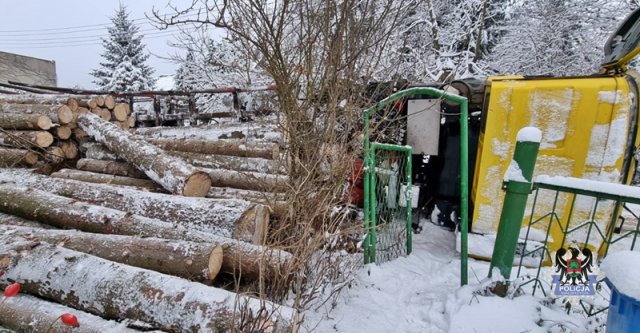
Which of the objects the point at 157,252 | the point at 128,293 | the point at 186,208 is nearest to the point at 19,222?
the point at 186,208

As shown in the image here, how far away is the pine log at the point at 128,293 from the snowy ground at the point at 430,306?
0.66 metres

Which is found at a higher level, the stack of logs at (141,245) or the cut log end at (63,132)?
the cut log end at (63,132)

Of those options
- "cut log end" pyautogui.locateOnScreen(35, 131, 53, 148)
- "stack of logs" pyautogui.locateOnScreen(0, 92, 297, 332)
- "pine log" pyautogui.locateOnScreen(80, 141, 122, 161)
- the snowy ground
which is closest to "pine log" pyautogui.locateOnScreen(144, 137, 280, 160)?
"stack of logs" pyautogui.locateOnScreen(0, 92, 297, 332)

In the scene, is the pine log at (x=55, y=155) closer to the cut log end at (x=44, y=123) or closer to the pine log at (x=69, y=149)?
the pine log at (x=69, y=149)

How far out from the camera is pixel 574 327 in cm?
206

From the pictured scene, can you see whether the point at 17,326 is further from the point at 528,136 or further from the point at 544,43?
the point at 544,43

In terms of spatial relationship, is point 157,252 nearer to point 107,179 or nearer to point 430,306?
point 430,306

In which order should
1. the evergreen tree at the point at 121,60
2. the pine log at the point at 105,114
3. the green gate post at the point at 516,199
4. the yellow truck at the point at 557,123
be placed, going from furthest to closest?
the evergreen tree at the point at 121,60 → the pine log at the point at 105,114 → the yellow truck at the point at 557,123 → the green gate post at the point at 516,199

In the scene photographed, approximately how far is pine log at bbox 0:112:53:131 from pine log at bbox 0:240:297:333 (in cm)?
381

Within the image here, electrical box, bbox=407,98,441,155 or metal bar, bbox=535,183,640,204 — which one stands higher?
electrical box, bbox=407,98,441,155

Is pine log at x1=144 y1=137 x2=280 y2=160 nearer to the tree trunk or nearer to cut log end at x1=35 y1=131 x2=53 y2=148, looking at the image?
the tree trunk

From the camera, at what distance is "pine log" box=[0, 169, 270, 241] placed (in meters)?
2.90

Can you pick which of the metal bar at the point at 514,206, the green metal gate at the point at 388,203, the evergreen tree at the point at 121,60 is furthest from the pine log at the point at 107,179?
the evergreen tree at the point at 121,60

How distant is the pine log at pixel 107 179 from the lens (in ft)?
13.8
